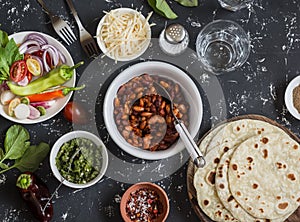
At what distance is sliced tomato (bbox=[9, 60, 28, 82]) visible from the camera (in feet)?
10.2

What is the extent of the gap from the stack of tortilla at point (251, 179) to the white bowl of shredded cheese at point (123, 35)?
652 millimetres

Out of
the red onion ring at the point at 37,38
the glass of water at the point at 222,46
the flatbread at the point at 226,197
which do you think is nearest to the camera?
the flatbread at the point at 226,197

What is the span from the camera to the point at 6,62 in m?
3.11

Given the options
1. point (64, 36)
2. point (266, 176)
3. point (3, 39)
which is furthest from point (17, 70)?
point (266, 176)

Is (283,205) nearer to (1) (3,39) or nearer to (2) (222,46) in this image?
(2) (222,46)

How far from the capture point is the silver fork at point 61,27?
3242 millimetres

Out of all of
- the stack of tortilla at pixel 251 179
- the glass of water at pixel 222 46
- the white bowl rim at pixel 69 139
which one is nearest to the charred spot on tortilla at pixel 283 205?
the stack of tortilla at pixel 251 179

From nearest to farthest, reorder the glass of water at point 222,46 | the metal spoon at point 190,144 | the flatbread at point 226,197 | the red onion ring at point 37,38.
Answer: the metal spoon at point 190,144 < the flatbread at point 226,197 < the red onion ring at point 37,38 < the glass of water at point 222,46

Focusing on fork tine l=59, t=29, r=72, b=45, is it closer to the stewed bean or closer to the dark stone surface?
Result: the dark stone surface

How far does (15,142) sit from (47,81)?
0.37m

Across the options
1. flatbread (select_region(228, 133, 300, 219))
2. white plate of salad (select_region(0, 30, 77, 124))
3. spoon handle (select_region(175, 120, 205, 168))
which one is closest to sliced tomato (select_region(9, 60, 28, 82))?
white plate of salad (select_region(0, 30, 77, 124))

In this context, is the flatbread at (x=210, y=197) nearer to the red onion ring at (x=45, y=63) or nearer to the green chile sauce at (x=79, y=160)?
the green chile sauce at (x=79, y=160)

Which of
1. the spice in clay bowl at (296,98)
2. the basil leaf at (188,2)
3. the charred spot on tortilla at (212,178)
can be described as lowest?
the charred spot on tortilla at (212,178)

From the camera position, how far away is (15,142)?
3.15 metres
